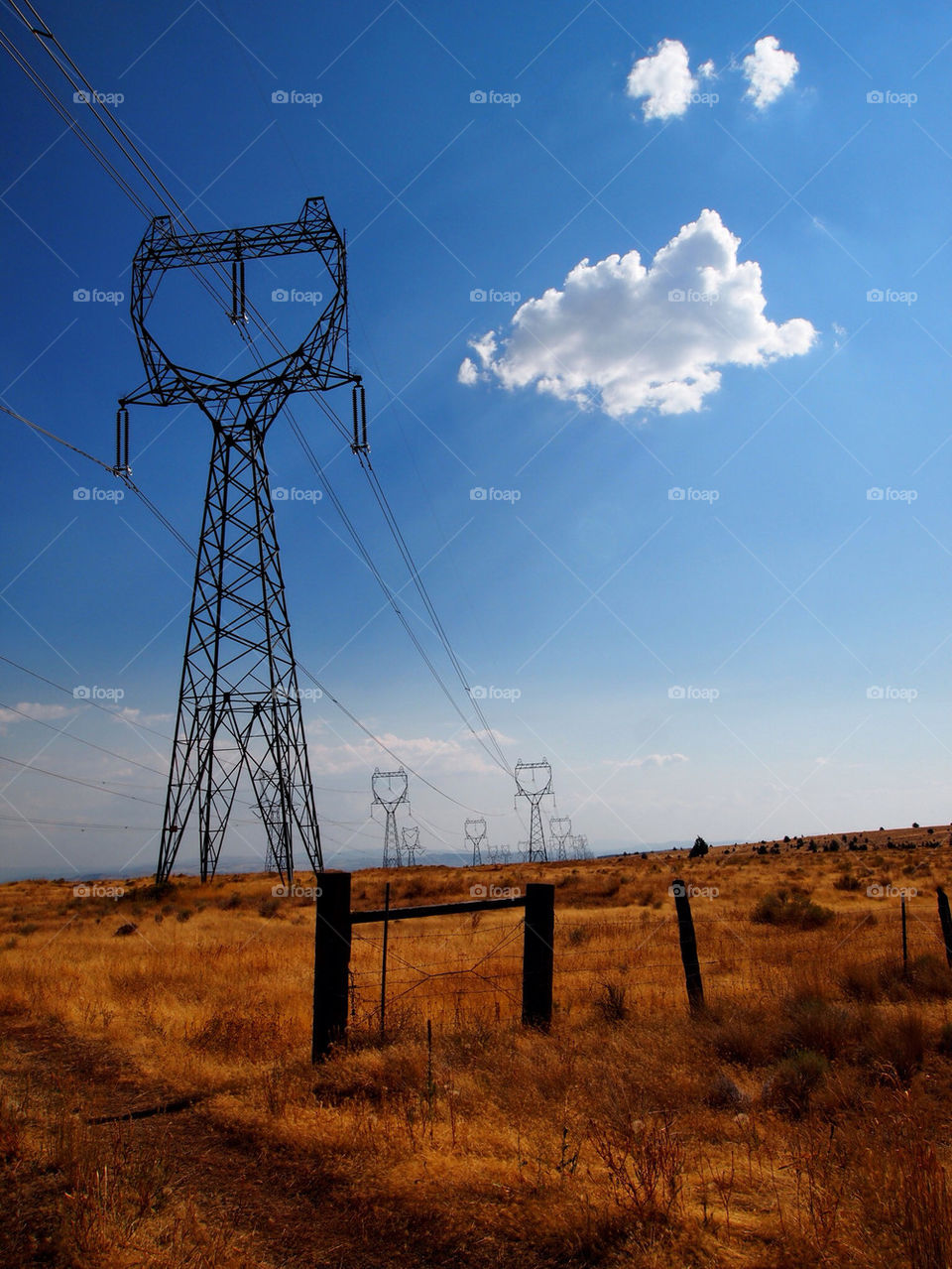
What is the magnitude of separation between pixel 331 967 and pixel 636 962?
8.56 meters

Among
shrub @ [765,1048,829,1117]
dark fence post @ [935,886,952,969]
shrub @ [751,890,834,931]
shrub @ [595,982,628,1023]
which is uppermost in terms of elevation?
dark fence post @ [935,886,952,969]

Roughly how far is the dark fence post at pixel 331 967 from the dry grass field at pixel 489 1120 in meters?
0.29

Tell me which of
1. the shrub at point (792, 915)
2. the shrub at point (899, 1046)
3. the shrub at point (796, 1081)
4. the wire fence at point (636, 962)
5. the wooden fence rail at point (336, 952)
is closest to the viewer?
the shrub at point (796, 1081)

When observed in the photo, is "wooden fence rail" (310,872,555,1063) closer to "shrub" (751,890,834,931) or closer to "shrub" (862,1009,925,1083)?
"shrub" (862,1009,925,1083)

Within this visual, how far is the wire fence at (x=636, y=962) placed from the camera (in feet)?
33.3

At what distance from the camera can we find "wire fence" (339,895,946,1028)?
10.2 m

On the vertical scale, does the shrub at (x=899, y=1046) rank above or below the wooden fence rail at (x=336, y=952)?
below

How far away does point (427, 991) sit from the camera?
38.0 feet

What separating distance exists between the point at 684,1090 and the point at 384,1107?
104 inches

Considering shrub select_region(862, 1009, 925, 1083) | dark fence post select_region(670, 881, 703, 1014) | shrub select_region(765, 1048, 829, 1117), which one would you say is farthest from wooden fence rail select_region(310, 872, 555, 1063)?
shrub select_region(862, 1009, 925, 1083)

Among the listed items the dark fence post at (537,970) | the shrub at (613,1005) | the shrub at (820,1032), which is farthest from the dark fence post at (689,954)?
the dark fence post at (537,970)

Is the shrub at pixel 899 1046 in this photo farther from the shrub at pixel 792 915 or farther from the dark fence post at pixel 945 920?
the shrub at pixel 792 915

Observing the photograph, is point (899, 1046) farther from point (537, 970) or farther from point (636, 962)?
point (636, 962)

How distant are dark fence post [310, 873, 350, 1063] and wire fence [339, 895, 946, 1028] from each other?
0.34 meters
